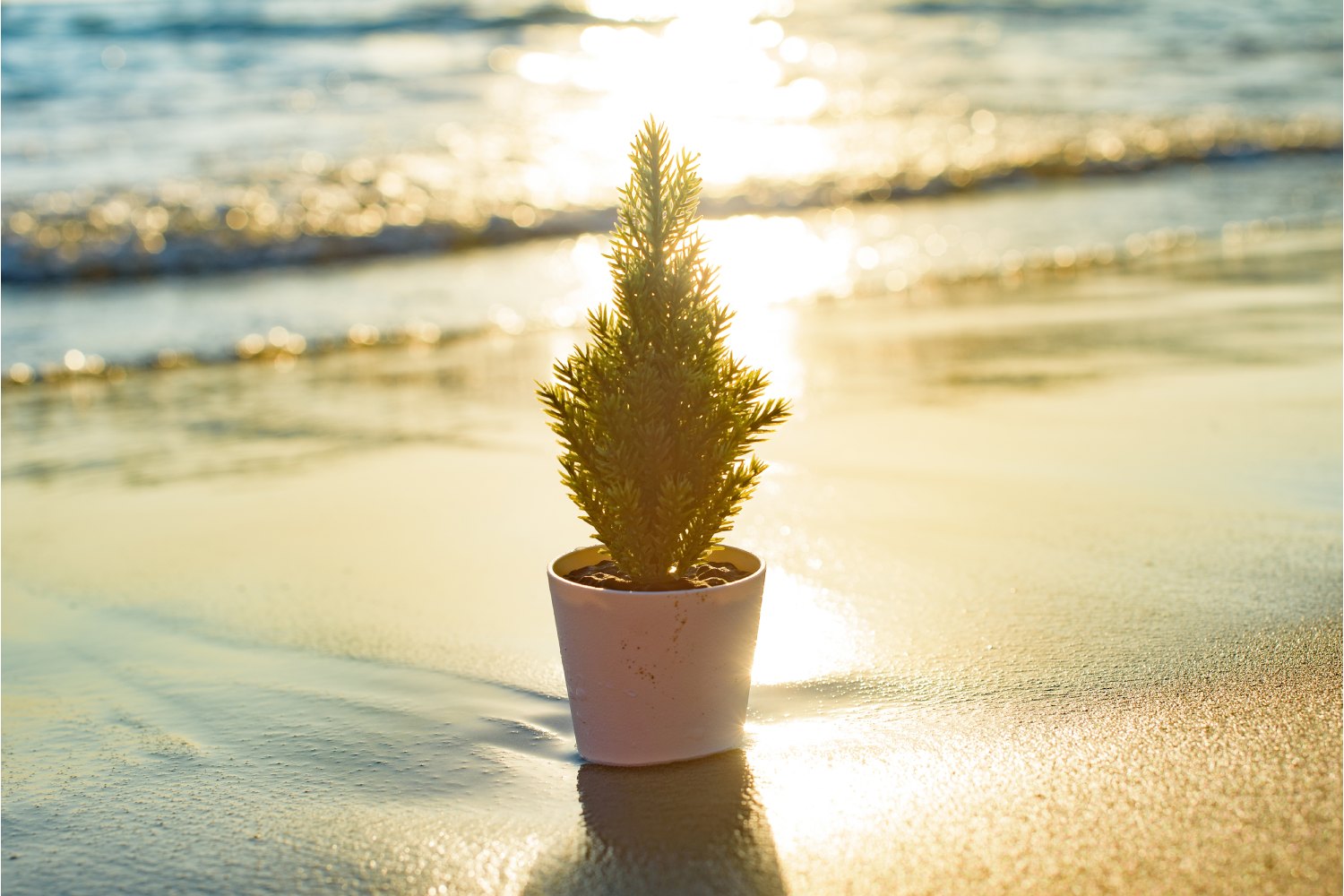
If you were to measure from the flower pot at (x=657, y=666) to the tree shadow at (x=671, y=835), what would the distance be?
0.06m

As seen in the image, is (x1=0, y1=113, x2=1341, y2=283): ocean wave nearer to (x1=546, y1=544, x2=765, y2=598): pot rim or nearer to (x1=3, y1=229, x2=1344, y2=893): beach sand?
(x1=3, y1=229, x2=1344, y2=893): beach sand

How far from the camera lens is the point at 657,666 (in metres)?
3.02

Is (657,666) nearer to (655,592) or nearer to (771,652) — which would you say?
(655,592)

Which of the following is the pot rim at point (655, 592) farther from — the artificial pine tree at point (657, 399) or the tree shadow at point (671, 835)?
the tree shadow at point (671, 835)

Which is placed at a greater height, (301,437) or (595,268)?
(595,268)

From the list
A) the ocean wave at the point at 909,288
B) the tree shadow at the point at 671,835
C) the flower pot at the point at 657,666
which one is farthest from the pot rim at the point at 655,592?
the ocean wave at the point at 909,288

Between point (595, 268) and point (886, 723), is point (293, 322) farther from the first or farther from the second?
point (886, 723)

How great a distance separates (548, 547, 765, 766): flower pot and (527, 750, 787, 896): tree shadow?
0.19 feet

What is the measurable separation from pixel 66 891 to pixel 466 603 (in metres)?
1.81

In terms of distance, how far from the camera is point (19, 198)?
15172 millimetres

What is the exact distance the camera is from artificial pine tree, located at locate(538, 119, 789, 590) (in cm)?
299

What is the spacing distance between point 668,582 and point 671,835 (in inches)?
21.7

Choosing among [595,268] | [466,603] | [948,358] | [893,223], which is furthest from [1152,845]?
[893,223]

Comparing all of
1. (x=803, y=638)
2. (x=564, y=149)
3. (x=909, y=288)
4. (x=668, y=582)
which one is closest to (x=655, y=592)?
(x=668, y=582)
